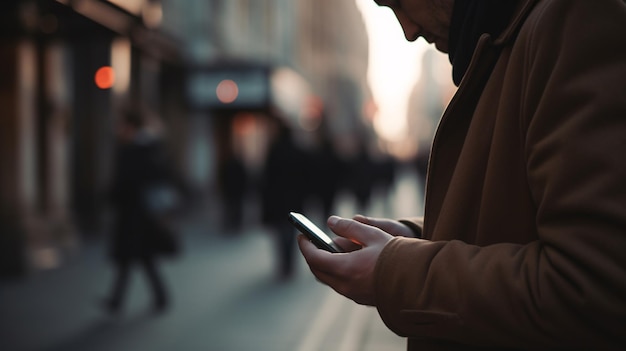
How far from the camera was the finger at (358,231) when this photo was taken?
1.39 meters

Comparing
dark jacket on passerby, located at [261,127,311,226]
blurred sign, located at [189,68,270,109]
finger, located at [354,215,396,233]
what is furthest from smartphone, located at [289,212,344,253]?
blurred sign, located at [189,68,270,109]

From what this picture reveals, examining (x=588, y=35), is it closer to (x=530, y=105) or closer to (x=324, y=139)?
(x=530, y=105)

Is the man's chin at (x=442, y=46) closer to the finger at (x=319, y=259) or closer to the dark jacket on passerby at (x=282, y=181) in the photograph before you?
the finger at (x=319, y=259)

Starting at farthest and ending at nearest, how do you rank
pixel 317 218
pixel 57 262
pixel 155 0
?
pixel 317 218 → pixel 155 0 → pixel 57 262

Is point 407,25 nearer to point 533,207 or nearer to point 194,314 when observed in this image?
point 533,207

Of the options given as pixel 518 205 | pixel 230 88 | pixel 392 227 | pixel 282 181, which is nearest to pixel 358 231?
pixel 518 205

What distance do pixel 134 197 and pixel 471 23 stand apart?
22.5ft

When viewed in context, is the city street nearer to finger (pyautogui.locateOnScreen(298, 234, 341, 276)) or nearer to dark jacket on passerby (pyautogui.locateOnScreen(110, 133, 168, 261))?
dark jacket on passerby (pyautogui.locateOnScreen(110, 133, 168, 261))

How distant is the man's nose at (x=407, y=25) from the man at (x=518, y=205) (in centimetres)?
17

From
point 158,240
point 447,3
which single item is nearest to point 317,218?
point 158,240

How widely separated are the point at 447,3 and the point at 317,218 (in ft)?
59.4

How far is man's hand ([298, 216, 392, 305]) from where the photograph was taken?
1.35 m

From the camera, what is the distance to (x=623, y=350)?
1.16 m

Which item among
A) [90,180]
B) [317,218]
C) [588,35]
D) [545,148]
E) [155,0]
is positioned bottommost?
[317,218]
